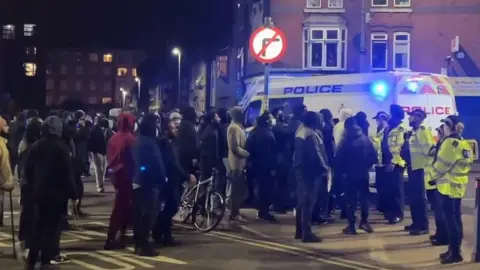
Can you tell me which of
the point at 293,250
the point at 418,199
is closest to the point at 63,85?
the point at 418,199

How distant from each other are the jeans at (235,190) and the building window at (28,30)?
111272mm

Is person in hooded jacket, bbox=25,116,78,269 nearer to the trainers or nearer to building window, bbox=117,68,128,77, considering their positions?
the trainers

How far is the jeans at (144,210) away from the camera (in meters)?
10.9

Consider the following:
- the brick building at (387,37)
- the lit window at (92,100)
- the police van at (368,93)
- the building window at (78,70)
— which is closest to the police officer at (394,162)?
the police van at (368,93)

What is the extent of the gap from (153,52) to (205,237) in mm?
59184

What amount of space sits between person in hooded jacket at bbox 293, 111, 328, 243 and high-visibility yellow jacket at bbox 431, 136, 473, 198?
1.91 metres

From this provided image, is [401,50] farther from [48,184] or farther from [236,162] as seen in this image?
[48,184]

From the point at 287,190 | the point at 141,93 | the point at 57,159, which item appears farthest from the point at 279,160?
the point at 141,93

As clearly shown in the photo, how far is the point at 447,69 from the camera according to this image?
38.3 meters

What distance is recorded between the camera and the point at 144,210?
10.9 meters

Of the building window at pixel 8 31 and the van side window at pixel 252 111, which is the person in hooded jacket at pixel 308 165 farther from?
the building window at pixel 8 31

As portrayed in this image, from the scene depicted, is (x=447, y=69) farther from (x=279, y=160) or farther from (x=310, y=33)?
(x=279, y=160)

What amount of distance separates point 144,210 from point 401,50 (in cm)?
2939

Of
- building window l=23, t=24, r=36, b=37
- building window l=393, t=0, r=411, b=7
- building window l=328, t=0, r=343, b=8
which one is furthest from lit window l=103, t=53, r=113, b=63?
building window l=393, t=0, r=411, b=7
